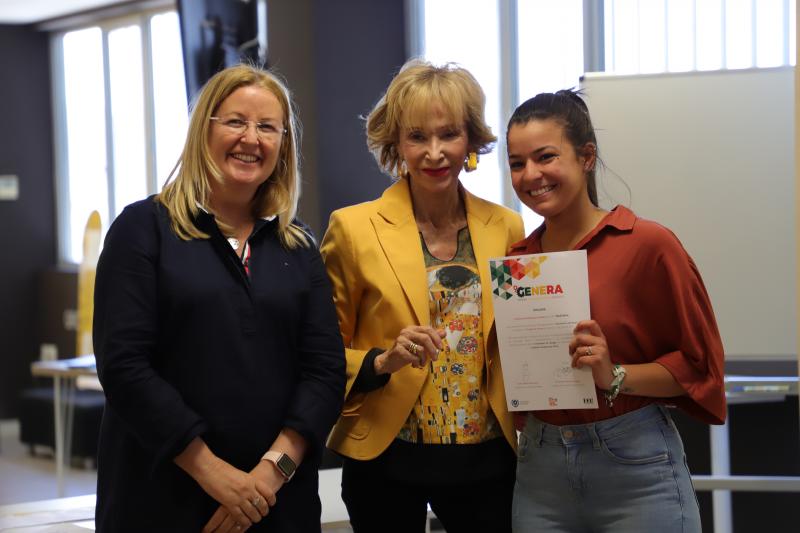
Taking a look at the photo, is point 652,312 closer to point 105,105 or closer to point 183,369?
point 183,369

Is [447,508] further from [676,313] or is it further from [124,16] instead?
[124,16]

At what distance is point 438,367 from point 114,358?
2.09ft

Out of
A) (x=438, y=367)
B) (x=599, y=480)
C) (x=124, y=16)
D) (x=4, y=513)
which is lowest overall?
(x=4, y=513)

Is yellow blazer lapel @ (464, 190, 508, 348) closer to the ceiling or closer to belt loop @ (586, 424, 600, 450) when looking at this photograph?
belt loop @ (586, 424, 600, 450)

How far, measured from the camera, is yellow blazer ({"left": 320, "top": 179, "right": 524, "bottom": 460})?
193 centimetres

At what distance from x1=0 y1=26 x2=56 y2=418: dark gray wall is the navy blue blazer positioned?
23.9 feet

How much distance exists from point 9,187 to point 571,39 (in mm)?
5494

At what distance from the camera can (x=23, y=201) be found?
8625 mm

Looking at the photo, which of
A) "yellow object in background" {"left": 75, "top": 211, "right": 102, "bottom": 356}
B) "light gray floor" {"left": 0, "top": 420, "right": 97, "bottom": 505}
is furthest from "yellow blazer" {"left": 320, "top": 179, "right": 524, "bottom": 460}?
"yellow object in background" {"left": 75, "top": 211, "right": 102, "bottom": 356}

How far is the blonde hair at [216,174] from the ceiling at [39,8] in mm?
6737

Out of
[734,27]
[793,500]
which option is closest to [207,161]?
[793,500]

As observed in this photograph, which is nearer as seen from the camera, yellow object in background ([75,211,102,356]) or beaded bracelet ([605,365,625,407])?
beaded bracelet ([605,365,625,407])

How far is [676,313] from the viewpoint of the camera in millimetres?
1692

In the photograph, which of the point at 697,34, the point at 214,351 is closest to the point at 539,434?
the point at 214,351
